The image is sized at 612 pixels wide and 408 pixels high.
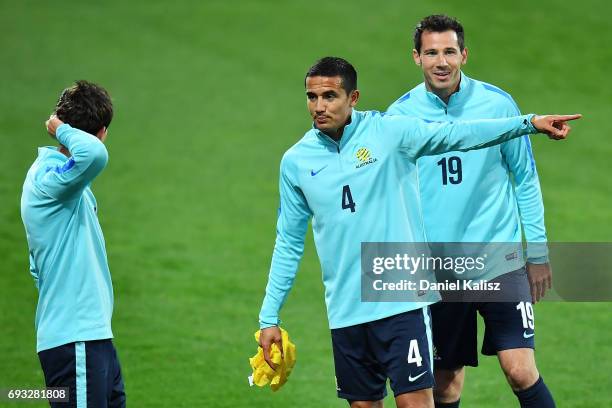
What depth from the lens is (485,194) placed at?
816cm

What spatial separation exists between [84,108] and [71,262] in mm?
885

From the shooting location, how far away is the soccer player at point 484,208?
8086 millimetres

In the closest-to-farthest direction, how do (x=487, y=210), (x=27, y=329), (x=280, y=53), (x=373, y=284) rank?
(x=373, y=284) → (x=487, y=210) → (x=27, y=329) → (x=280, y=53)

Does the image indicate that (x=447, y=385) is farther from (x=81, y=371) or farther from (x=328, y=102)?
(x=81, y=371)

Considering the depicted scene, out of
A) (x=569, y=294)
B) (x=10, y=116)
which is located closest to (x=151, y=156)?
(x=10, y=116)

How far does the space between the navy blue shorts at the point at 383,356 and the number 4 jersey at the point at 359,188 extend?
8 centimetres

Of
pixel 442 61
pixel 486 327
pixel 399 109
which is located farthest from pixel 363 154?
pixel 486 327

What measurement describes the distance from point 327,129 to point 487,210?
51.5 inches

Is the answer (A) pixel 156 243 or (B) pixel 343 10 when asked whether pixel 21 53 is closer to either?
(B) pixel 343 10

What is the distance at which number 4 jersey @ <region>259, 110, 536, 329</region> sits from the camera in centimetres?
737

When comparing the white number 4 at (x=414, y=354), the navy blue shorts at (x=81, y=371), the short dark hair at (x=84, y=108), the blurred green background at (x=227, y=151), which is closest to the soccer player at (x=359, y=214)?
the white number 4 at (x=414, y=354)

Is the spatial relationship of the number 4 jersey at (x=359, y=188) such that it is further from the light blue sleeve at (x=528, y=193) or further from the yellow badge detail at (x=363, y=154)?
the light blue sleeve at (x=528, y=193)

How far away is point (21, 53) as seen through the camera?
2283 cm

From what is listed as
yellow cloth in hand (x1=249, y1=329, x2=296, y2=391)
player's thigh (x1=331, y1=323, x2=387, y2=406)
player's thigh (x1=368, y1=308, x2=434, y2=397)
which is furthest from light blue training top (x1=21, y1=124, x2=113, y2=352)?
player's thigh (x1=368, y1=308, x2=434, y2=397)
